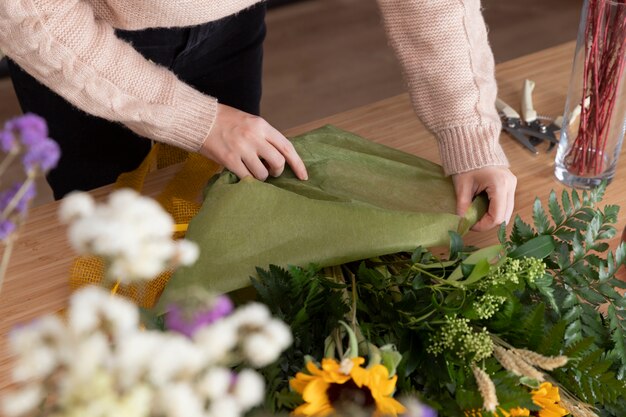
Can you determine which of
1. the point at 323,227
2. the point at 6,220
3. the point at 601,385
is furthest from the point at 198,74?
the point at 6,220

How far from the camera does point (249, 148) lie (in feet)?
2.95

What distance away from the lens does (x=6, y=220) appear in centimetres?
Result: 33

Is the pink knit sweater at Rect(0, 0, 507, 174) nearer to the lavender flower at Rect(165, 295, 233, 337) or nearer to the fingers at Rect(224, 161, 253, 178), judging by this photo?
the fingers at Rect(224, 161, 253, 178)

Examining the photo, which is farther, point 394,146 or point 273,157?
point 394,146

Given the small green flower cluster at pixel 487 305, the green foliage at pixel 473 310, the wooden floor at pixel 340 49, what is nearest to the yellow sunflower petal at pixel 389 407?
the green foliage at pixel 473 310

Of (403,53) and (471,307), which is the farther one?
(403,53)

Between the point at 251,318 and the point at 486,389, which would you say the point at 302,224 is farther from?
the point at 251,318

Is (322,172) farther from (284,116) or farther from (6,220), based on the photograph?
(284,116)

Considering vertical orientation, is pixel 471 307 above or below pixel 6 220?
below

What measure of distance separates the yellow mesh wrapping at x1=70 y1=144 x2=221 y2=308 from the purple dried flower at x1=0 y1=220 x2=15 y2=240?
48cm

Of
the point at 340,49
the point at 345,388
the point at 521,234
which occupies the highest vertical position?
the point at 345,388

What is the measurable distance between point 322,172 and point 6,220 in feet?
2.02

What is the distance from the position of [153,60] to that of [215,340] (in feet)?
2.97

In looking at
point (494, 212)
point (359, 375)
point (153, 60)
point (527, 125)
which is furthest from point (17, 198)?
point (527, 125)
